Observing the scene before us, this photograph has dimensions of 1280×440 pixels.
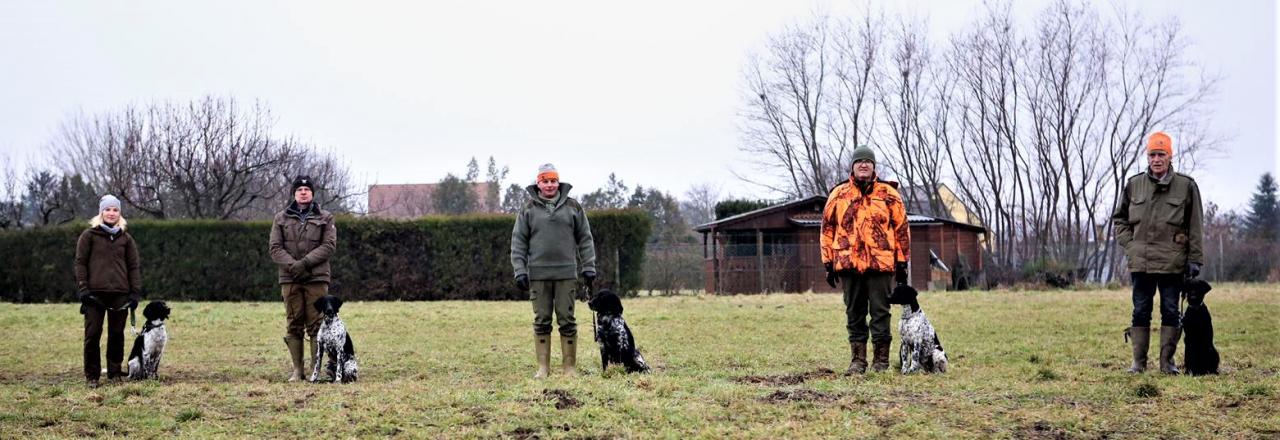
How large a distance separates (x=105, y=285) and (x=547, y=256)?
3.57 meters

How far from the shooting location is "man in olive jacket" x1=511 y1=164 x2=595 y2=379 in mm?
8141

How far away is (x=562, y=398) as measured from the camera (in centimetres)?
647

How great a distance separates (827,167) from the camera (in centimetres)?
3616

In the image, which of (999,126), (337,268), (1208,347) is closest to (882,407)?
(1208,347)

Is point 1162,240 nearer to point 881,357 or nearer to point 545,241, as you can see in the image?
point 881,357

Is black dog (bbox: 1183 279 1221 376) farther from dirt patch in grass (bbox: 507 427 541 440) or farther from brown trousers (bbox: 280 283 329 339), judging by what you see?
brown trousers (bbox: 280 283 329 339)

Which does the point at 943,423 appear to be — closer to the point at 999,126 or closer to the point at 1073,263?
the point at 1073,263

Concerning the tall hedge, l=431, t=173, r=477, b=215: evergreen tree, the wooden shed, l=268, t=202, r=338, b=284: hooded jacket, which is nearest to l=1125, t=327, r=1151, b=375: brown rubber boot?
l=268, t=202, r=338, b=284: hooded jacket

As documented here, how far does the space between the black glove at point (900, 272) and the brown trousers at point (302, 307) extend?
4342mm

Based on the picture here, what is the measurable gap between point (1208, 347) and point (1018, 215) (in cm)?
2644

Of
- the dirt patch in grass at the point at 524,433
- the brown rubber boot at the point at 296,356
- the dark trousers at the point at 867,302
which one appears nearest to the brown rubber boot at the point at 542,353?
the brown rubber boot at the point at 296,356

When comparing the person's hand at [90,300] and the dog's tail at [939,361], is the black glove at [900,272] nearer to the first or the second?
the dog's tail at [939,361]

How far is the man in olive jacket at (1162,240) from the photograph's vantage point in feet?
25.7

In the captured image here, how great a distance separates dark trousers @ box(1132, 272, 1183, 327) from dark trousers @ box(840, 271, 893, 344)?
174cm
